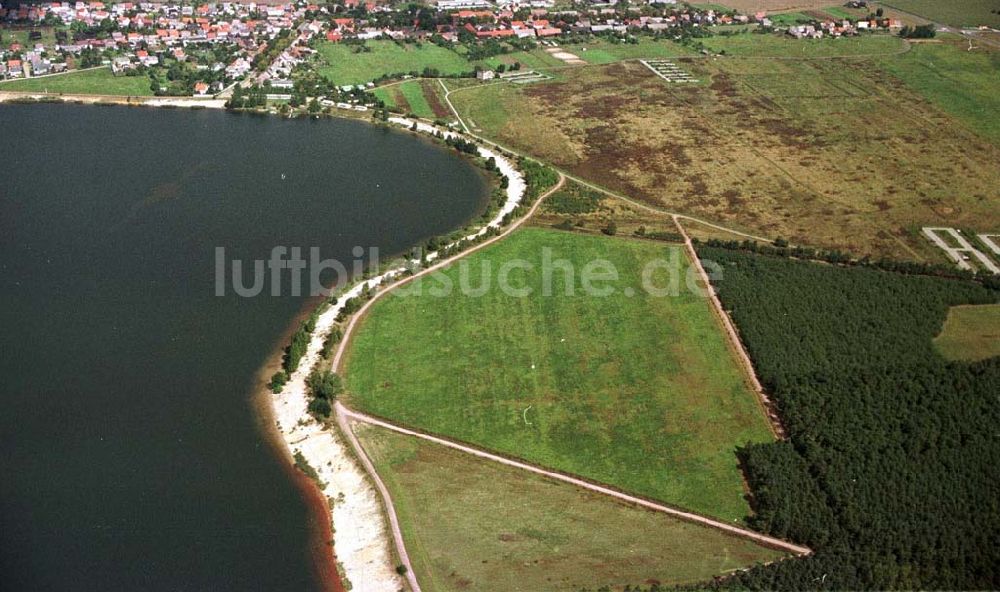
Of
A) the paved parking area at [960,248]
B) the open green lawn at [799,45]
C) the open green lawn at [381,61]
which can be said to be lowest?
the paved parking area at [960,248]

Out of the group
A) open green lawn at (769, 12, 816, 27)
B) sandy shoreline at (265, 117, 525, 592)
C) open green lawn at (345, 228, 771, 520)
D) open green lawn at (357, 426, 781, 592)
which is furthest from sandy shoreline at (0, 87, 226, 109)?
open green lawn at (769, 12, 816, 27)

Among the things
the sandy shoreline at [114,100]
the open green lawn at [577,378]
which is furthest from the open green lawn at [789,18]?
the open green lawn at [577,378]

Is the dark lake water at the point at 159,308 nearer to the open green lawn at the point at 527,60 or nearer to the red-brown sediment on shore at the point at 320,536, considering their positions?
the red-brown sediment on shore at the point at 320,536

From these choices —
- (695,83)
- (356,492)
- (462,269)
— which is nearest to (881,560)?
(356,492)

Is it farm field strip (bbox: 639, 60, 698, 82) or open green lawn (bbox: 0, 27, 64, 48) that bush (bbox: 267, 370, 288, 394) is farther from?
open green lawn (bbox: 0, 27, 64, 48)

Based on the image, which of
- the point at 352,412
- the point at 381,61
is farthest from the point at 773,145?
the point at 352,412

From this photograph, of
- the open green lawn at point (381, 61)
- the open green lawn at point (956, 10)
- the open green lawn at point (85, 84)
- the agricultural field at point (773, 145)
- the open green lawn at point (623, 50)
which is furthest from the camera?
the open green lawn at point (956, 10)

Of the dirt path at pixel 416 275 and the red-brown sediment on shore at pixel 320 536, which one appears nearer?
the red-brown sediment on shore at pixel 320 536

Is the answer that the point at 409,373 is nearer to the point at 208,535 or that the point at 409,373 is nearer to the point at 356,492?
the point at 356,492
